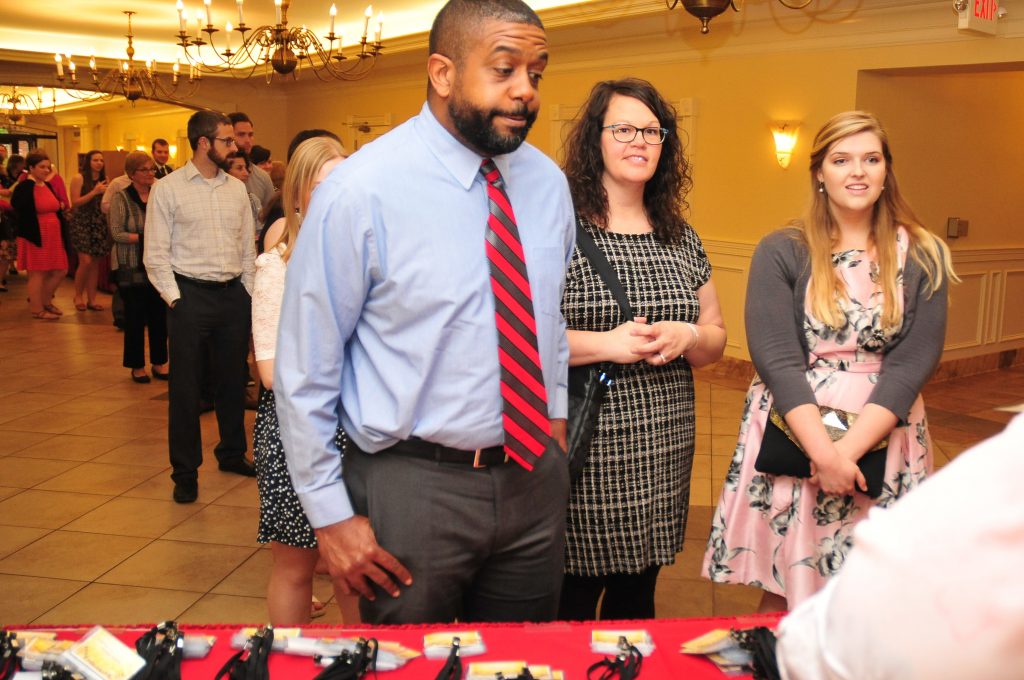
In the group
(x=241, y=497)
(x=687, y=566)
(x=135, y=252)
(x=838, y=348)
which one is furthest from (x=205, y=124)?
Answer: (x=838, y=348)

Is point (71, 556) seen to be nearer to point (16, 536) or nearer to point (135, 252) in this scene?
→ point (16, 536)

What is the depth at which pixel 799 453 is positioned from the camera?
7.96 ft

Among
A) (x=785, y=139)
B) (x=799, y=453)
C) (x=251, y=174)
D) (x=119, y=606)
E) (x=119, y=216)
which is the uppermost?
(x=785, y=139)

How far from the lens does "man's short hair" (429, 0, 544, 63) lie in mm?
1681

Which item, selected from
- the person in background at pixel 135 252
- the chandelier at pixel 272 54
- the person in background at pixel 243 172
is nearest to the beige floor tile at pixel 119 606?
the person in background at pixel 243 172

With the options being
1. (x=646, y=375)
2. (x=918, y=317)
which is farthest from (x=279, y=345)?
(x=918, y=317)

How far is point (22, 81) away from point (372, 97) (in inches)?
185

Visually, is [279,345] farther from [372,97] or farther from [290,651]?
[372,97]

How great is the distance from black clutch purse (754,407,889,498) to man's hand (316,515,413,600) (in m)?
1.10

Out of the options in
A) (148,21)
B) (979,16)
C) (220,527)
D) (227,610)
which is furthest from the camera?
(148,21)

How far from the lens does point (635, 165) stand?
8.04 feet

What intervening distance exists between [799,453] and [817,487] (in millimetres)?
112

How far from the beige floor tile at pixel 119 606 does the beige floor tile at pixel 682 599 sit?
1.77 metres

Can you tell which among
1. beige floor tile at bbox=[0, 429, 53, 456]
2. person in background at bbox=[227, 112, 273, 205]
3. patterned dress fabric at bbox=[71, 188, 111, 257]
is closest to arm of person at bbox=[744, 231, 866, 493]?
beige floor tile at bbox=[0, 429, 53, 456]
